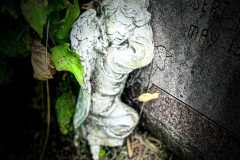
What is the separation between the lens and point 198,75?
6.01 feet

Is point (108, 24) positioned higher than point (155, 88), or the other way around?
point (108, 24)

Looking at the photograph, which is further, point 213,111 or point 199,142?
point 199,142

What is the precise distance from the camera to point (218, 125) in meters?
1.85

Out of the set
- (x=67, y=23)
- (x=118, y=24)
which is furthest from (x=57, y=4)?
(x=118, y=24)

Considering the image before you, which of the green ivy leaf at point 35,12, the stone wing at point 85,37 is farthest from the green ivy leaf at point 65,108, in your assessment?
the green ivy leaf at point 35,12

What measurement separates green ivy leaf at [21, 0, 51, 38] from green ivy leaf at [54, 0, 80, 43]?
36cm

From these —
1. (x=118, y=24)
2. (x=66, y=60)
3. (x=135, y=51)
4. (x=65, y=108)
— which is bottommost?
(x=65, y=108)

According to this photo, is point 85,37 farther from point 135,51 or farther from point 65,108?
point 65,108

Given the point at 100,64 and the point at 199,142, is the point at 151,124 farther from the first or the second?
the point at 100,64

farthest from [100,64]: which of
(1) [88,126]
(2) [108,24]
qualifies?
(1) [88,126]

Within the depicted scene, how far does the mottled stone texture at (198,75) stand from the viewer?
5.37ft

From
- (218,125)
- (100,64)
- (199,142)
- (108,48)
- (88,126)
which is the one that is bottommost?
(88,126)

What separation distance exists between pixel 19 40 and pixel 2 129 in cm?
106

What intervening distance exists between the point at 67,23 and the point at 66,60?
0.78ft
